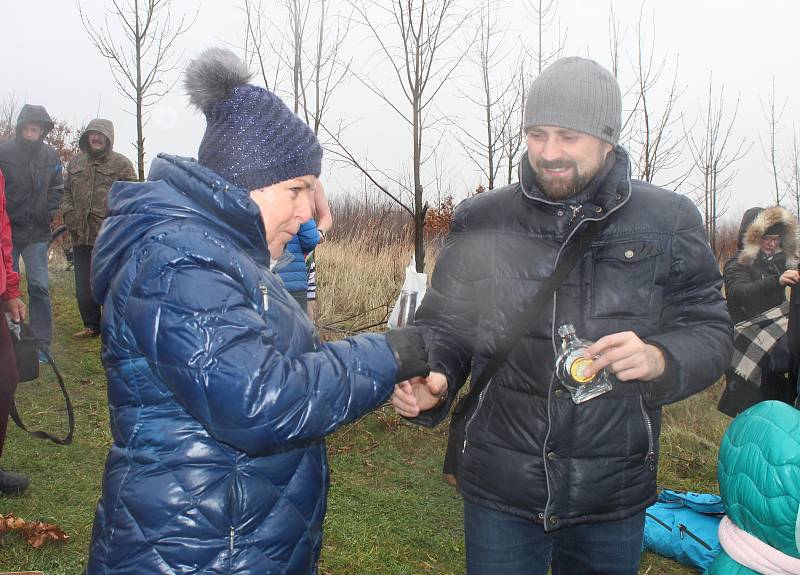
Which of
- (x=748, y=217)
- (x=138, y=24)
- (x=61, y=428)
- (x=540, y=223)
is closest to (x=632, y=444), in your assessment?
(x=540, y=223)

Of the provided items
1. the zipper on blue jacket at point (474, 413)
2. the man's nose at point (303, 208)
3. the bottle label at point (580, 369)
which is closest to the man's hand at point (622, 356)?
the bottle label at point (580, 369)

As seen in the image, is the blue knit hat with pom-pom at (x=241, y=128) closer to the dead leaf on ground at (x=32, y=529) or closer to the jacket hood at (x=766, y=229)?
the dead leaf on ground at (x=32, y=529)

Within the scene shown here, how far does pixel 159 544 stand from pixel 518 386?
1.03 meters

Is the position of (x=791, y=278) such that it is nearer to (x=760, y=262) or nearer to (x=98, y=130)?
(x=760, y=262)

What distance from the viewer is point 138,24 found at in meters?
8.88

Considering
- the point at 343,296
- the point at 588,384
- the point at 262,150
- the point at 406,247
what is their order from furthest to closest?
the point at 406,247 < the point at 343,296 < the point at 588,384 < the point at 262,150

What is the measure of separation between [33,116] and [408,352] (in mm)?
6331

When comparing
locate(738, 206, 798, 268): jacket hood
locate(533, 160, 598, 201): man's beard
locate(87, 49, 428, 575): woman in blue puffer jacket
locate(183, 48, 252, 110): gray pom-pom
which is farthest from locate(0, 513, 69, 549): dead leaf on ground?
locate(738, 206, 798, 268): jacket hood

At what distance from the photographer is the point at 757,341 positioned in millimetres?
4641

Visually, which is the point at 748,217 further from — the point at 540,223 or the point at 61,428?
the point at 61,428

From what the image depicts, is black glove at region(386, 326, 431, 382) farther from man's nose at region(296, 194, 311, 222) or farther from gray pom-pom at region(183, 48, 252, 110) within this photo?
gray pom-pom at region(183, 48, 252, 110)

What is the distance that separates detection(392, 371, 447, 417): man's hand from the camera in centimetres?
221

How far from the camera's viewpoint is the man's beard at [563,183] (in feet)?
7.14

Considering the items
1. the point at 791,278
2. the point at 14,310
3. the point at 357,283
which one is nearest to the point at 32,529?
the point at 14,310
